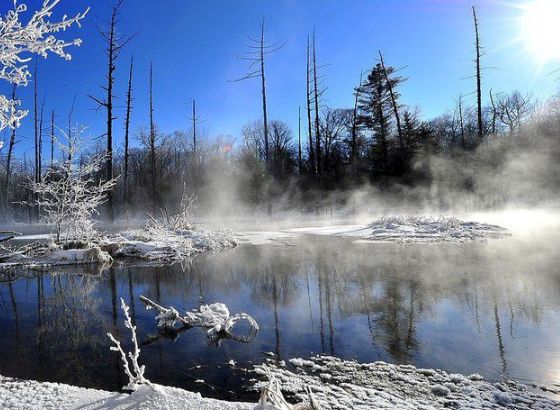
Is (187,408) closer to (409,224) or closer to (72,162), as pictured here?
(72,162)

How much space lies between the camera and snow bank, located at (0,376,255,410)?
223 cm

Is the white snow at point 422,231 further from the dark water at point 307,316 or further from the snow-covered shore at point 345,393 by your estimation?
the snow-covered shore at point 345,393

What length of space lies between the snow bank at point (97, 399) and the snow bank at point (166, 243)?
7.29m

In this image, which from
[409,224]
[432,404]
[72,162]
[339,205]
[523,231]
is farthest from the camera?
[339,205]

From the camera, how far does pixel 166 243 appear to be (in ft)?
37.1

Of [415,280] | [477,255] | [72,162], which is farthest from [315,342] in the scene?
[72,162]

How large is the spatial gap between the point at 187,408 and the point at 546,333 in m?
3.79

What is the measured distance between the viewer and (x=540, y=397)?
2.63m

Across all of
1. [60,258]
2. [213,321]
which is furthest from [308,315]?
[60,258]

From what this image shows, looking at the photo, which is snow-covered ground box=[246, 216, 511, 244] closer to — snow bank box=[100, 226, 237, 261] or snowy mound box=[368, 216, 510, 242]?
snowy mound box=[368, 216, 510, 242]

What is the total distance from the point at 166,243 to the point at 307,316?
7707 mm

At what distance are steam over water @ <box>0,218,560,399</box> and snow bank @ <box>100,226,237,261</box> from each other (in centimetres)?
186

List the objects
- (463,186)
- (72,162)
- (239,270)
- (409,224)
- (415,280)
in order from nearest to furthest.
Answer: (415,280)
(239,270)
(72,162)
(409,224)
(463,186)

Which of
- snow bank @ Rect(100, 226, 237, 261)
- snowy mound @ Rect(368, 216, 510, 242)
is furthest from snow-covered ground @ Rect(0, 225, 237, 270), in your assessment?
snowy mound @ Rect(368, 216, 510, 242)
